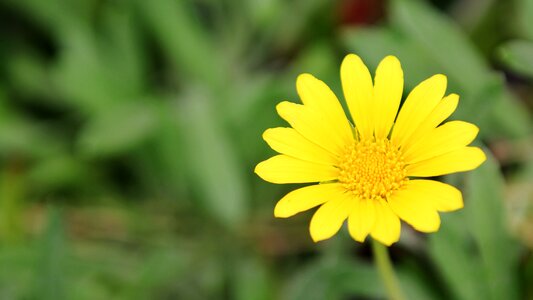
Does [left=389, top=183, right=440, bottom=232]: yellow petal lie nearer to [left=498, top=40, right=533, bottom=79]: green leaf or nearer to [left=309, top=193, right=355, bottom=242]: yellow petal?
[left=309, top=193, right=355, bottom=242]: yellow petal

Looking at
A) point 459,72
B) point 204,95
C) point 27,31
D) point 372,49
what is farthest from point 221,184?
point 27,31

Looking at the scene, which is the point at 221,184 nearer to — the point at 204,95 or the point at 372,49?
the point at 204,95

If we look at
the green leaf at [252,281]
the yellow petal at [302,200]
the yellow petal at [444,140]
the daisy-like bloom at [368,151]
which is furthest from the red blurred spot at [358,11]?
the yellow petal at [302,200]

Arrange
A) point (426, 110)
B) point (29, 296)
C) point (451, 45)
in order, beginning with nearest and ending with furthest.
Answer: point (426, 110)
point (29, 296)
point (451, 45)

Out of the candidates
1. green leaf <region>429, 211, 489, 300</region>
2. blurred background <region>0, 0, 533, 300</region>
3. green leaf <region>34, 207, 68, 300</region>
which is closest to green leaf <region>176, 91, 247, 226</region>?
blurred background <region>0, 0, 533, 300</region>

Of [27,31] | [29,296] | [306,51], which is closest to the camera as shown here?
[29,296]

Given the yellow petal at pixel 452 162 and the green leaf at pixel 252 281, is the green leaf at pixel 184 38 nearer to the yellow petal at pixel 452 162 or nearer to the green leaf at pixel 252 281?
the green leaf at pixel 252 281
